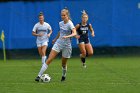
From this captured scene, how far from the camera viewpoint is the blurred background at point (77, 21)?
25.8 metres

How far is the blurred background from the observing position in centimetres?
2580

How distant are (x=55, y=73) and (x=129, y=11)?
10.2m

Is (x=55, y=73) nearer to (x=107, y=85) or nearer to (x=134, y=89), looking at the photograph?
(x=107, y=85)

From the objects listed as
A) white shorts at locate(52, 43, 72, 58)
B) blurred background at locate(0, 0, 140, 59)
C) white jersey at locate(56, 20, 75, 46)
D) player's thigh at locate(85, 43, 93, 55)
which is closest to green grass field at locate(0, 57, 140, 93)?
white shorts at locate(52, 43, 72, 58)

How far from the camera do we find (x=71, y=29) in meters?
14.0

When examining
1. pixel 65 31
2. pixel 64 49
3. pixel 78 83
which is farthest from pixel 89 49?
pixel 78 83

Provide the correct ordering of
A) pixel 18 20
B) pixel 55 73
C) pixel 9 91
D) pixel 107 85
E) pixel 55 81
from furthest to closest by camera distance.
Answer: pixel 18 20 → pixel 55 73 → pixel 55 81 → pixel 107 85 → pixel 9 91

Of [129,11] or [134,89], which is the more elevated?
[129,11]

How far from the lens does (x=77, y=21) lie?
26141mm

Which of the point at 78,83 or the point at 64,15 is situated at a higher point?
the point at 64,15

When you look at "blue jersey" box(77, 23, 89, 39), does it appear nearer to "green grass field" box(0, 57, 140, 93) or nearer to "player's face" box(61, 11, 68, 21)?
"green grass field" box(0, 57, 140, 93)

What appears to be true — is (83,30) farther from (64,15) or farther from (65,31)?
(64,15)

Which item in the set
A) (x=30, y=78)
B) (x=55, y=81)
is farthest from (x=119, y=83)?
(x=30, y=78)

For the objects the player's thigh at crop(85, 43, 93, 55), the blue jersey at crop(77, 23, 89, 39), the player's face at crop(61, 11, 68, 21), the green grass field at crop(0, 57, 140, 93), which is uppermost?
the player's face at crop(61, 11, 68, 21)
